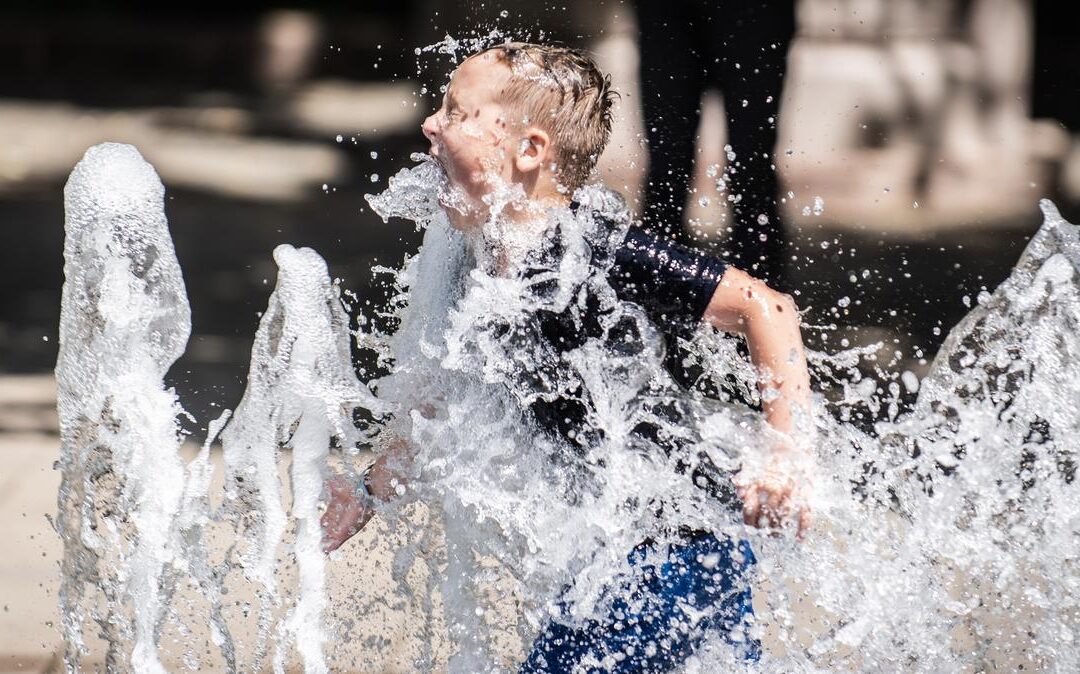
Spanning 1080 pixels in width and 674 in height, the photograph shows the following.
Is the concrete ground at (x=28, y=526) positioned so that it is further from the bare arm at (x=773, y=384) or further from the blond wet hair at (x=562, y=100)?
the bare arm at (x=773, y=384)

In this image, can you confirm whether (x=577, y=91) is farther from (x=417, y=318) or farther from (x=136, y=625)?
(x=136, y=625)

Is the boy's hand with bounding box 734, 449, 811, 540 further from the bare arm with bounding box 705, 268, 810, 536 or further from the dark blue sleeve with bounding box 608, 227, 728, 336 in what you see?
the dark blue sleeve with bounding box 608, 227, 728, 336

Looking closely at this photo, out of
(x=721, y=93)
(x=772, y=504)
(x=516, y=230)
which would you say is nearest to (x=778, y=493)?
(x=772, y=504)

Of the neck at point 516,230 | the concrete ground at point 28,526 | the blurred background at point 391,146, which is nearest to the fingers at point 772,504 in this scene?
the neck at point 516,230

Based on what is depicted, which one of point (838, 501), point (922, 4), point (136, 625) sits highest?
point (922, 4)

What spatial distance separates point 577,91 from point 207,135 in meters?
2.08

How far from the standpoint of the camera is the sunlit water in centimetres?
171

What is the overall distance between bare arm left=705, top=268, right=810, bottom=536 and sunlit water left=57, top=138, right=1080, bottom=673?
0.05 m

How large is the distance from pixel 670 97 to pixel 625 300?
5.55ft

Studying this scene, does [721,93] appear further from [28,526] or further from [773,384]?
[28,526]

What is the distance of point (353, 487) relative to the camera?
6.19 ft

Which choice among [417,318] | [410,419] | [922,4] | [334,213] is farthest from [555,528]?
[922,4]

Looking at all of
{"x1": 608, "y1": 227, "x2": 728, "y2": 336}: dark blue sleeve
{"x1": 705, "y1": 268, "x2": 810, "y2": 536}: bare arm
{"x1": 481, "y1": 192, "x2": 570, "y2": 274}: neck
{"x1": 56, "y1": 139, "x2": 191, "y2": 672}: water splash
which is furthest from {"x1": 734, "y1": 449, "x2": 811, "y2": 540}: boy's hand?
{"x1": 56, "y1": 139, "x2": 191, "y2": 672}: water splash

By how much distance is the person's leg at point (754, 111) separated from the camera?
3.23 m
